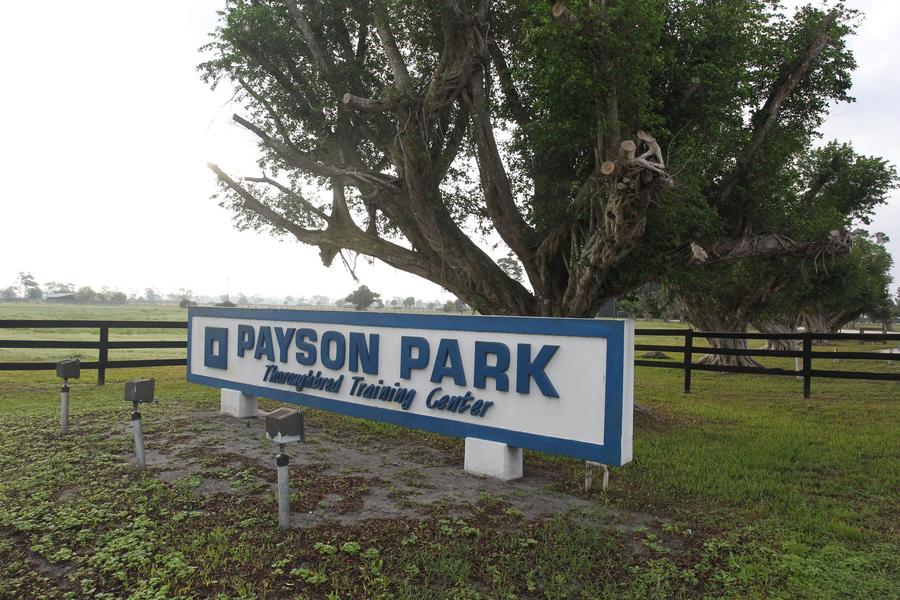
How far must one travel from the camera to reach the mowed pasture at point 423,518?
3.93 m

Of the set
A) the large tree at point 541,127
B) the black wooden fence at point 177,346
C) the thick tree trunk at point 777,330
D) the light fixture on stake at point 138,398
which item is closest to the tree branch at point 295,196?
the large tree at point 541,127

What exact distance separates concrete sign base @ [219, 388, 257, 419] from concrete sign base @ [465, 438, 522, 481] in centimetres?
450

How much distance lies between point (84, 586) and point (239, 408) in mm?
5638

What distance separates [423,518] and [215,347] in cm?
640

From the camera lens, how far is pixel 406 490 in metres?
5.80

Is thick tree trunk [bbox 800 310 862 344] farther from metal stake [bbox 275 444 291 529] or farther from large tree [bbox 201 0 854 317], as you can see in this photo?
metal stake [bbox 275 444 291 529]

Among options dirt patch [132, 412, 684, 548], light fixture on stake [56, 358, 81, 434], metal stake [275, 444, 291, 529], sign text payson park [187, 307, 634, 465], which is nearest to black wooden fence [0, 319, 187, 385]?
light fixture on stake [56, 358, 81, 434]

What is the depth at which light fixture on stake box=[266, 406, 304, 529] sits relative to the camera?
4.66 meters

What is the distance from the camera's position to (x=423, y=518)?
16.5 feet

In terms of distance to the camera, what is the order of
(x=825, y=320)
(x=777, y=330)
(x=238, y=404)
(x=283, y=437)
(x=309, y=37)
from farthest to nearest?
(x=825, y=320), (x=777, y=330), (x=309, y=37), (x=238, y=404), (x=283, y=437)

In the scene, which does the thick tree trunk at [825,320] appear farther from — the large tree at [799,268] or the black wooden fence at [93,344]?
the black wooden fence at [93,344]

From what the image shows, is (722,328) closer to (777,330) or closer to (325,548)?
(777,330)

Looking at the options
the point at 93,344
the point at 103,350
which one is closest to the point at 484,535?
the point at 103,350

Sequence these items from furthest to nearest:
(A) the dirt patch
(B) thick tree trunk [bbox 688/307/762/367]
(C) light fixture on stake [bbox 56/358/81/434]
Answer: (B) thick tree trunk [bbox 688/307/762/367] < (C) light fixture on stake [bbox 56/358/81/434] < (A) the dirt patch
